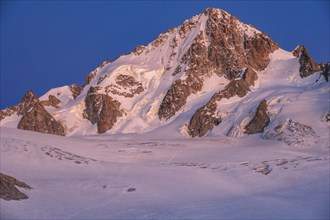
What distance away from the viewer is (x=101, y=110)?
15975cm

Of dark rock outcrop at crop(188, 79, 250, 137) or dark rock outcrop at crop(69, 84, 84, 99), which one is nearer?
dark rock outcrop at crop(188, 79, 250, 137)

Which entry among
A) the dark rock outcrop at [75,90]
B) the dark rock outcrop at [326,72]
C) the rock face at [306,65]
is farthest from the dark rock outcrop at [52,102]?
the dark rock outcrop at [326,72]

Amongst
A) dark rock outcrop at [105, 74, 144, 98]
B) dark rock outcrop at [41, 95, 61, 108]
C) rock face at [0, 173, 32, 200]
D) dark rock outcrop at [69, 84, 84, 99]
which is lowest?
rock face at [0, 173, 32, 200]

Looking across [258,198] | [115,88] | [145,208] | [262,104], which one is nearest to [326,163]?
[258,198]

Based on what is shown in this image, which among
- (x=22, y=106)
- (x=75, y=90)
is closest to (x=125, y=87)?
(x=75, y=90)

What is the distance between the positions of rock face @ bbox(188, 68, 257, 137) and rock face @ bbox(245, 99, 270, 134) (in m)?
11.9

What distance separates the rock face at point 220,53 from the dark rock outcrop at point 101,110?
532 inches

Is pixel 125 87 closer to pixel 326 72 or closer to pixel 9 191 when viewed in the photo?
pixel 326 72

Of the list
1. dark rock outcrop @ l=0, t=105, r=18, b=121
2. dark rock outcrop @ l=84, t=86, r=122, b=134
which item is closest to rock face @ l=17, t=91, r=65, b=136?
dark rock outcrop @ l=84, t=86, r=122, b=134

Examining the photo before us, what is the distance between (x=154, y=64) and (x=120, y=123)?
32.6m

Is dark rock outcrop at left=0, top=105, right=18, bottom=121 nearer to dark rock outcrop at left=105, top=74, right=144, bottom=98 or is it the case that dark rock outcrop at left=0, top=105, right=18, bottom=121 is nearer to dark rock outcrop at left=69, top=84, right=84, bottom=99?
dark rock outcrop at left=69, top=84, right=84, bottom=99

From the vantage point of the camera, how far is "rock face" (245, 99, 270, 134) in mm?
115125

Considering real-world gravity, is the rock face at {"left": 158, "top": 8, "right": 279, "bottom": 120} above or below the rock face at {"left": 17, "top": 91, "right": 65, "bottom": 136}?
above

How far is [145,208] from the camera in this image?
3734cm
